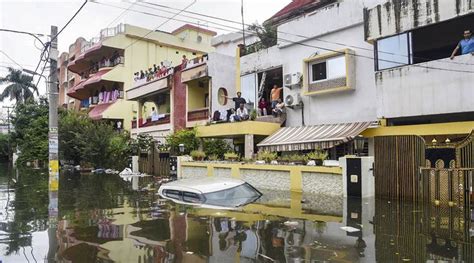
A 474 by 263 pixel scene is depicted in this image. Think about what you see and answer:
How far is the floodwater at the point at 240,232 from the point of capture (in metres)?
7.28

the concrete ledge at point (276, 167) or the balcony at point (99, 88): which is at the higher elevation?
the balcony at point (99, 88)

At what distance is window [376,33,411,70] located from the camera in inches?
634

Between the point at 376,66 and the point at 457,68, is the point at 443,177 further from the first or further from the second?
the point at 376,66

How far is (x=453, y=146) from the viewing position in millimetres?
11797

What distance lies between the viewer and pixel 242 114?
70.4ft

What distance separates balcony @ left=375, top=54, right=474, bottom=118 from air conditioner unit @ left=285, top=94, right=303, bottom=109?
4.76 metres

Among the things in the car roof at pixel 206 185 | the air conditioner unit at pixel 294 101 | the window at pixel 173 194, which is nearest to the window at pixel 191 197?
the car roof at pixel 206 185

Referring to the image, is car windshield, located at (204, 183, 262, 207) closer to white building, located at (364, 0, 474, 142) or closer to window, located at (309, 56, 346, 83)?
white building, located at (364, 0, 474, 142)

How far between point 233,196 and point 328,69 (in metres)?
9.18

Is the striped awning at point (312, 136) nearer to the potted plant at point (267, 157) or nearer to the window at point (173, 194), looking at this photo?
the potted plant at point (267, 157)

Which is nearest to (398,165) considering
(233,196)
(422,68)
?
(422,68)

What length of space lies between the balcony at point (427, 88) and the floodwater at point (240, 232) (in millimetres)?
4368

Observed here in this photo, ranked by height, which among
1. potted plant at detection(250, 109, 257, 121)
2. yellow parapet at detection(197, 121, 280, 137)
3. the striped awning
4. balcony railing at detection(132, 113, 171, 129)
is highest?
balcony railing at detection(132, 113, 171, 129)

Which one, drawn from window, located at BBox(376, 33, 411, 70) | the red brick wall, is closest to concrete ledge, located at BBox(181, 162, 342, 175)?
window, located at BBox(376, 33, 411, 70)
